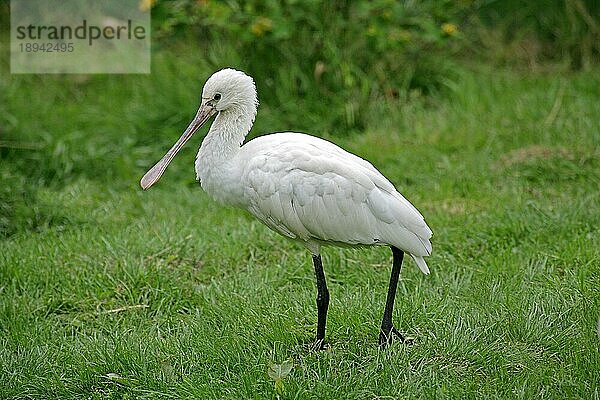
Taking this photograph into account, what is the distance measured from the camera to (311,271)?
624cm

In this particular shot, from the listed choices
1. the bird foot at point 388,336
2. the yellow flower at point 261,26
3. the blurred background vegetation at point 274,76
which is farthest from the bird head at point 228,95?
the yellow flower at point 261,26

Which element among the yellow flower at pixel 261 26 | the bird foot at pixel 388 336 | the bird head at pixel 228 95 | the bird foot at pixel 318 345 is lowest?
the bird foot at pixel 318 345

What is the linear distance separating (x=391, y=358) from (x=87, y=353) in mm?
1607

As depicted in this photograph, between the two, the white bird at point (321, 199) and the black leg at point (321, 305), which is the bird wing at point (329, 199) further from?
the black leg at point (321, 305)

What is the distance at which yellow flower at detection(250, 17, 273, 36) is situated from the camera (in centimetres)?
887

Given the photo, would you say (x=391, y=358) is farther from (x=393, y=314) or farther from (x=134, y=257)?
(x=134, y=257)

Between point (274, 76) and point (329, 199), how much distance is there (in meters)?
4.63

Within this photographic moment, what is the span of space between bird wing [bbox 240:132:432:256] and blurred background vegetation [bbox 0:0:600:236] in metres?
3.82

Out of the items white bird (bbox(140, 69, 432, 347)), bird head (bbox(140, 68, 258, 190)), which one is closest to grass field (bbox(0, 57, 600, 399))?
white bird (bbox(140, 69, 432, 347))

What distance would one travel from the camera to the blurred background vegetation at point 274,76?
29.5 feet

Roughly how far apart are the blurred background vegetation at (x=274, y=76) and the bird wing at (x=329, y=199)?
3816mm

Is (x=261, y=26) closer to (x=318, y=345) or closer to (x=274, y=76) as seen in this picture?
(x=274, y=76)

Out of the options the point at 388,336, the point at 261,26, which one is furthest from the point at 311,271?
the point at 261,26

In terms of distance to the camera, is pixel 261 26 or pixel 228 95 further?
pixel 261 26
